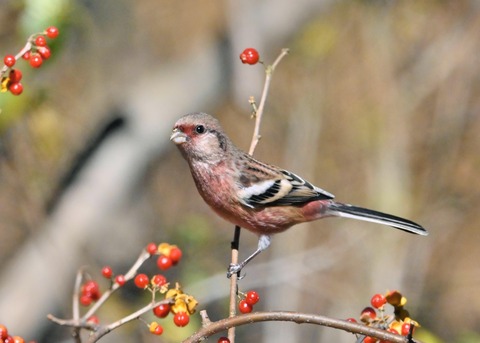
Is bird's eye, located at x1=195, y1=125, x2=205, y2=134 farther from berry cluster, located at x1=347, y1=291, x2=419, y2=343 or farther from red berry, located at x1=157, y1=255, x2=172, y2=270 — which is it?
berry cluster, located at x1=347, y1=291, x2=419, y2=343

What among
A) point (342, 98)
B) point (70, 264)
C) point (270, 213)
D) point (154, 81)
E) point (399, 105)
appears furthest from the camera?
point (342, 98)

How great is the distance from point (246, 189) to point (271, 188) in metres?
0.23

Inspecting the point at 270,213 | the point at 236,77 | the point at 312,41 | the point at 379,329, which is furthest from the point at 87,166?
the point at 379,329

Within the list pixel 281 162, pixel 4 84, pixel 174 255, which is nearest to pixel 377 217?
pixel 174 255

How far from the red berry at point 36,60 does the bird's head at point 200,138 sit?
1.28 m

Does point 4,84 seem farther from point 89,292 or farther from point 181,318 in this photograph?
point 89,292

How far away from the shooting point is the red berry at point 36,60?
2.80 meters

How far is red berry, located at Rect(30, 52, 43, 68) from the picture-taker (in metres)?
2.80

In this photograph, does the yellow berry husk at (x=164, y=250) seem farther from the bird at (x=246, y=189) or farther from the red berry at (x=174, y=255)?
the bird at (x=246, y=189)

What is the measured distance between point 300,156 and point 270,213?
3649 mm

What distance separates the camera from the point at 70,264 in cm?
729

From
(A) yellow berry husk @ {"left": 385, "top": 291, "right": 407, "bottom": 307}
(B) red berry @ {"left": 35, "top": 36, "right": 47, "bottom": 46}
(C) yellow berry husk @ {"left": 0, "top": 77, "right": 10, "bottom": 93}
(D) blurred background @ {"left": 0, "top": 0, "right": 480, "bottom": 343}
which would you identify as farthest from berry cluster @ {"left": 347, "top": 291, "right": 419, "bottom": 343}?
(D) blurred background @ {"left": 0, "top": 0, "right": 480, "bottom": 343}

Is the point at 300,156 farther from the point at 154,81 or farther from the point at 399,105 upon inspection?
the point at 154,81

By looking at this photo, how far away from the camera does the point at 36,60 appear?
9.23 ft
